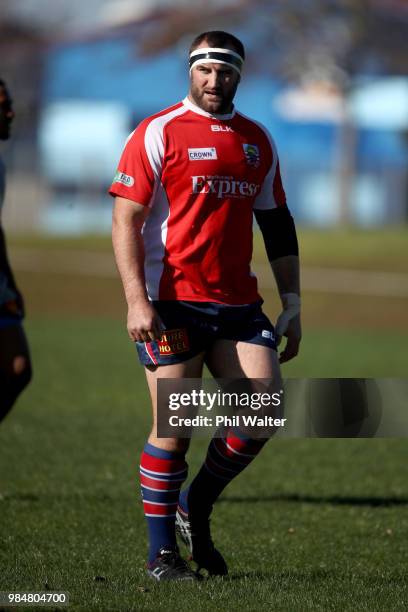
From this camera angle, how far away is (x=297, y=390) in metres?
5.36

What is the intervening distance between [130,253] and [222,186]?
1.68 feet

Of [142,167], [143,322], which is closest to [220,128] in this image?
[142,167]

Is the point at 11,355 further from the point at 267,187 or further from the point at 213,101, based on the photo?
the point at 213,101

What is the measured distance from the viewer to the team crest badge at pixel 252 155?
18.3 ft

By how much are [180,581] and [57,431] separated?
18.5ft

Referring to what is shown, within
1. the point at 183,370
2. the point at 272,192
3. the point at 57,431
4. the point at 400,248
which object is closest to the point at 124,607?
the point at 183,370

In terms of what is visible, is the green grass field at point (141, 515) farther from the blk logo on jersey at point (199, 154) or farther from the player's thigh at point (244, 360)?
the blk logo on jersey at point (199, 154)

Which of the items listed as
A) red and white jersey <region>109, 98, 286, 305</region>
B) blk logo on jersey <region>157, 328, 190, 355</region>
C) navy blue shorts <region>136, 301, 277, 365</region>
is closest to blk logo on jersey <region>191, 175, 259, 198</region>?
red and white jersey <region>109, 98, 286, 305</region>

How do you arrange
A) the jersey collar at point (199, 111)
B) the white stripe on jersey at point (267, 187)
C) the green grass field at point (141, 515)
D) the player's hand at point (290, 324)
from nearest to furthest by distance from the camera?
the green grass field at point (141, 515)
the jersey collar at point (199, 111)
the white stripe on jersey at point (267, 187)
the player's hand at point (290, 324)

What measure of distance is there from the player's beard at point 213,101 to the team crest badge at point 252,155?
20 centimetres

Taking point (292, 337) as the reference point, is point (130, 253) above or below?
above

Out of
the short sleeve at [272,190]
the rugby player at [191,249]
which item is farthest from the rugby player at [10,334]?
the short sleeve at [272,190]

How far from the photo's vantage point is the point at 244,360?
5523mm

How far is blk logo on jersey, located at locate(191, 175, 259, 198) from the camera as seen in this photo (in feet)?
17.8
